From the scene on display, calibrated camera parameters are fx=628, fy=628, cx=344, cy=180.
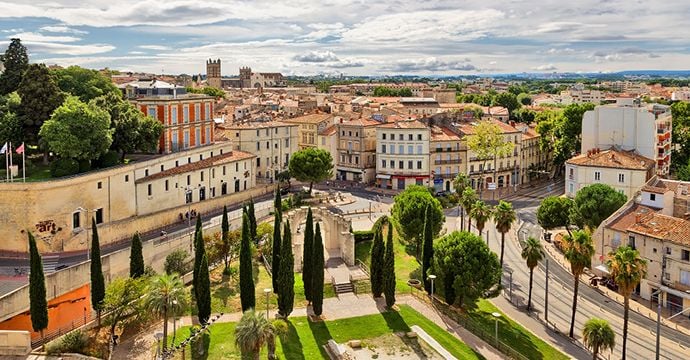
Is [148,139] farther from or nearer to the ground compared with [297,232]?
farther from the ground

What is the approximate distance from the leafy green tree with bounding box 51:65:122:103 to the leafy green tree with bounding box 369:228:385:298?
42799 millimetres

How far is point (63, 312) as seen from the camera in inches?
1754

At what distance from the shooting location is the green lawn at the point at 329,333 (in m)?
39.9

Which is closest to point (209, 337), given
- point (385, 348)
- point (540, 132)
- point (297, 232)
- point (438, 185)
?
point (385, 348)

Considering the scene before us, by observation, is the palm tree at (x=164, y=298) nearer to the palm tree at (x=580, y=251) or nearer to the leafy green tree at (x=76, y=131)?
the leafy green tree at (x=76, y=131)

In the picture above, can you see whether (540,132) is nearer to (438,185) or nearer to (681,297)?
(438,185)

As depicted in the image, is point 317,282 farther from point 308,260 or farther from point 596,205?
point 596,205

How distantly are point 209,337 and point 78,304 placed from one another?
11.8 metres

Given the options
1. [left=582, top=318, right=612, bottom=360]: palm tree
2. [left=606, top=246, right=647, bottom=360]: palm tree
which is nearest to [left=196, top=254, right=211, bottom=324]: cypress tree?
[left=582, top=318, right=612, bottom=360]: palm tree

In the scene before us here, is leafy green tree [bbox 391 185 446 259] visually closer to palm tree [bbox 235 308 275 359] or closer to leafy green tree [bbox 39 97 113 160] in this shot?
leafy green tree [bbox 39 97 113 160]

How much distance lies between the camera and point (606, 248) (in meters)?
61.8

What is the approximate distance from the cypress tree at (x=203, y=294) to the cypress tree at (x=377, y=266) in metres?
13.6

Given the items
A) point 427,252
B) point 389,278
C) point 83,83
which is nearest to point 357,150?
point 83,83

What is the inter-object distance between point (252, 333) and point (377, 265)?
18.2 meters
